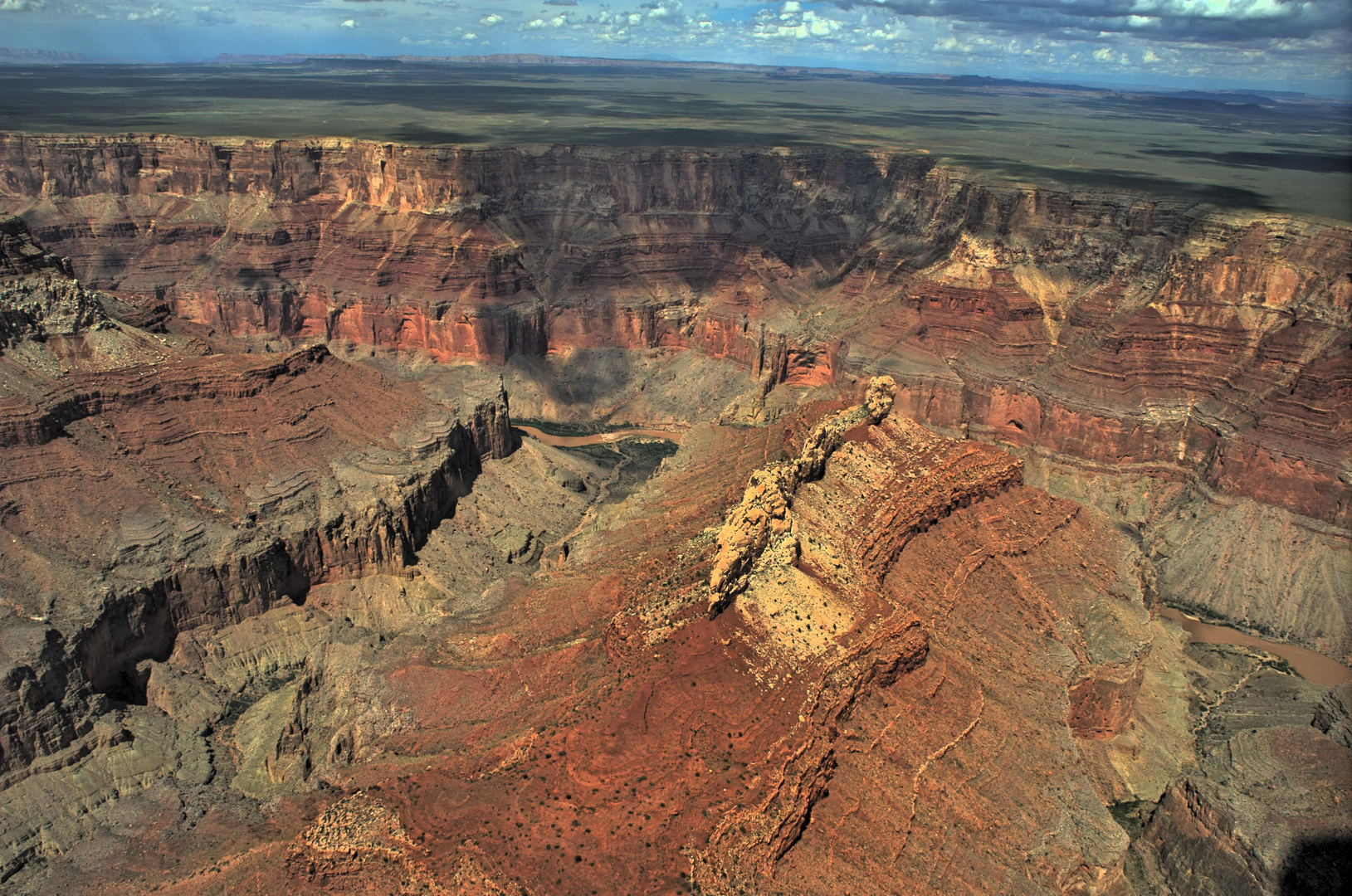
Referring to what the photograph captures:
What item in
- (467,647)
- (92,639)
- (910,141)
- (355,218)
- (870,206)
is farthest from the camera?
(910,141)

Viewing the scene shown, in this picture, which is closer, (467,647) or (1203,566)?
(467,647)

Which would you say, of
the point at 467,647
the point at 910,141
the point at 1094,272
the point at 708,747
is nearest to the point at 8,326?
the point at 467,647

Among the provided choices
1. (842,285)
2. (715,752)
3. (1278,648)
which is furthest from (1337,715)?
(842,285)

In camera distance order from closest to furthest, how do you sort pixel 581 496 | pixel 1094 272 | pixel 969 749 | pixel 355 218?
pixel 969 749, pixel 581 496, pixel 1094 272, pixel 355 218

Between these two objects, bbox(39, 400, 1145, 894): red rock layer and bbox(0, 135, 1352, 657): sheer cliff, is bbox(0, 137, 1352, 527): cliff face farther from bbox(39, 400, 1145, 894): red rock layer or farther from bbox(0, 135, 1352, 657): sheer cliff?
bbox(39, 400, 1145, 894): red rock layer

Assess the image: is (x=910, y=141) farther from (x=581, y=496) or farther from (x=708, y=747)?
(x=708, y=747)

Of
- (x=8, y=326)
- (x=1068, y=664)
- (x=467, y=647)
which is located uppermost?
(x=8, y=326)
